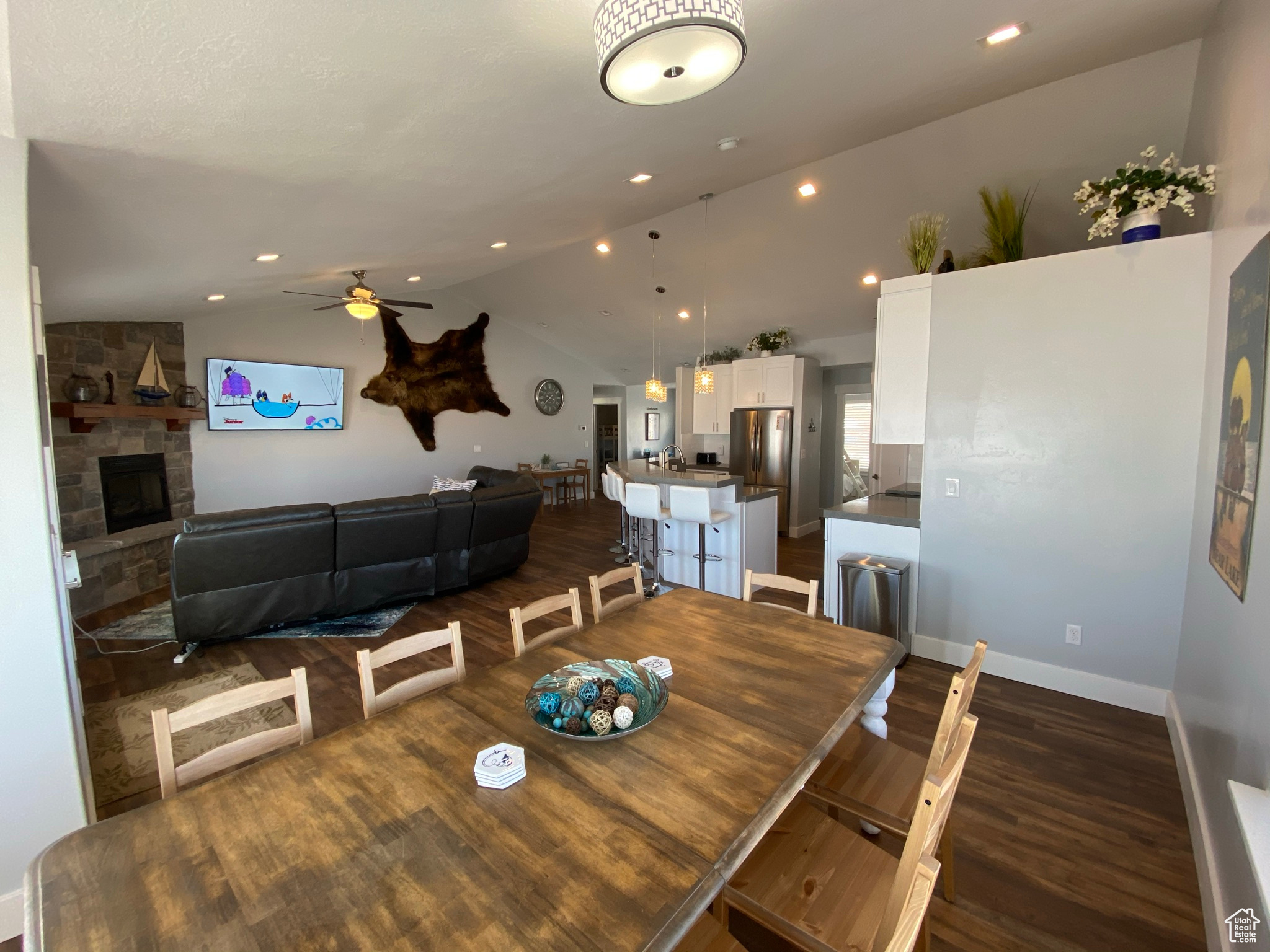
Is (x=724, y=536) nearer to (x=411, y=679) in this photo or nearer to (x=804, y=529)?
(x=804, y=529)

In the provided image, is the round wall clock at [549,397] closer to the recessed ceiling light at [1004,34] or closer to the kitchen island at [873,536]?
the kitchen island at [873,536]

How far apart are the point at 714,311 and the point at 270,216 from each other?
5.22 meters

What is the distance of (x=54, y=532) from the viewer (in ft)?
5.76

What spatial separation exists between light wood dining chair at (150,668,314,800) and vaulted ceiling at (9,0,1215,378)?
1601mm

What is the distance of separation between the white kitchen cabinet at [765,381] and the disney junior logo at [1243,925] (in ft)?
19.2

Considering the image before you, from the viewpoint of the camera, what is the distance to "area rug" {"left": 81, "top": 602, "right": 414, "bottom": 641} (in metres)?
3.92

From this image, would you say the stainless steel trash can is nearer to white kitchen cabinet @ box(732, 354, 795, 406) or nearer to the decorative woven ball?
the decorative woven ball

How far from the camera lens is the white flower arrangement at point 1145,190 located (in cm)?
246

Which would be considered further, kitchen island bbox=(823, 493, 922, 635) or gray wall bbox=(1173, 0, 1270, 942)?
kitchen island bbox=(823, 493, 922, 635)

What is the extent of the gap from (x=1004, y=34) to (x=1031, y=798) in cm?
314

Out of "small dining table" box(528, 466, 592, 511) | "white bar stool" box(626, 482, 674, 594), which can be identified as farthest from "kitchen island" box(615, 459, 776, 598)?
"small dining table" box(528, 466, 592, 511)

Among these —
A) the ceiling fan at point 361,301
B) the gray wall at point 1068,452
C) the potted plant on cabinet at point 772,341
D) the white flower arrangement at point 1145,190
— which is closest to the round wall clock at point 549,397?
the potted plant on cabinet at point 772,341

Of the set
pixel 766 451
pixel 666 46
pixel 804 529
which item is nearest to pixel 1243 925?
pixel 666 46

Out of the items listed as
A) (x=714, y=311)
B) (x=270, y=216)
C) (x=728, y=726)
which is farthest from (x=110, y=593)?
(x=714, y=311)
